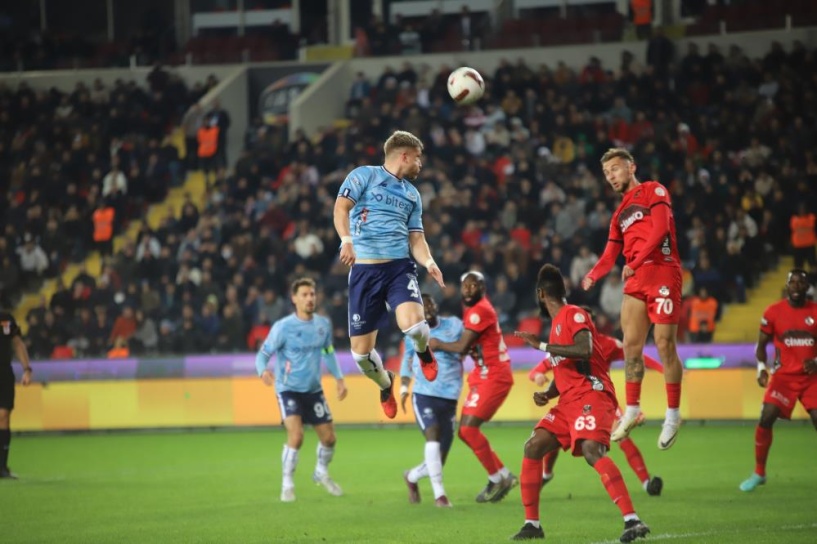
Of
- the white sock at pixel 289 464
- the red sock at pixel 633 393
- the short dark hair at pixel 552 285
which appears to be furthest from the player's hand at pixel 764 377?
the white sock at pixel 289 464

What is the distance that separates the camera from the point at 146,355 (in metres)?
24.4

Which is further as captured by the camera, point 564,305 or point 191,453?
point 191,453

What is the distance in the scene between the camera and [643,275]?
433 inches

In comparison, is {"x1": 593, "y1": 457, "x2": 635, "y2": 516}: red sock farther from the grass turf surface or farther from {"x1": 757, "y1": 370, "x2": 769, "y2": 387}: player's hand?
{"x1": 757, "y1": 370, "x2": 769, "y2": 387}: player's hand

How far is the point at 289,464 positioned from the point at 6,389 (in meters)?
4.92

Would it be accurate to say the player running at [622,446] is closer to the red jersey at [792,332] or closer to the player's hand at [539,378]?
the player's hand at [539,378]

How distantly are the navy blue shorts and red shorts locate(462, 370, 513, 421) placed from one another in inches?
8.5

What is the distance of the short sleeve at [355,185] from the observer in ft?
33.4

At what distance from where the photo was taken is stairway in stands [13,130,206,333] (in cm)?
2897

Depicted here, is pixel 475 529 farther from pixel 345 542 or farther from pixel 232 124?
pixel 232 124

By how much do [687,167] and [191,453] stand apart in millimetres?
11683

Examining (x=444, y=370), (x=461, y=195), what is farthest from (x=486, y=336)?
(x=461, y=195)

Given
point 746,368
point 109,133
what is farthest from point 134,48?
point 746,368

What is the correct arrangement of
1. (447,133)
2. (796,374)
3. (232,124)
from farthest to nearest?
(232,124) < (447,133) < (796,374)
